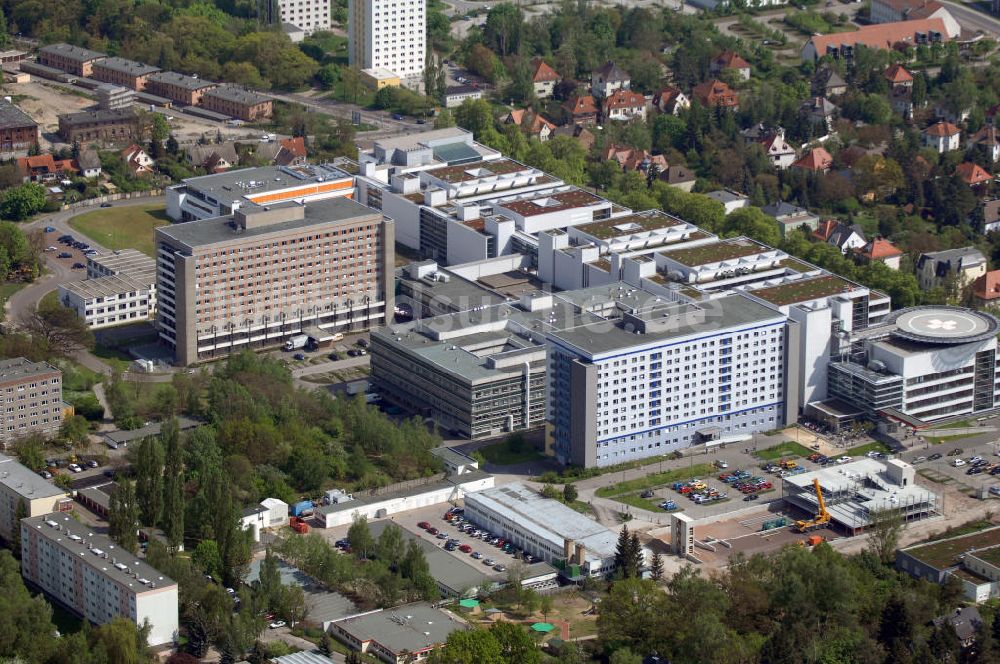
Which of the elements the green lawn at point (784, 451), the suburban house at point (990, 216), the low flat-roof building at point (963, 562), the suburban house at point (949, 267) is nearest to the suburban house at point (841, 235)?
the suburban house at point (949, 267)

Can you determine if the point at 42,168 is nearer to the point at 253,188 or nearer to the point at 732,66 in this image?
the point at 253,188

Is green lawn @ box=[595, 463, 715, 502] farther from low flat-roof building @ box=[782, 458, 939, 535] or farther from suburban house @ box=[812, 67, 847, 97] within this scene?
suburban house @ box=[812, 67, 847, 97]

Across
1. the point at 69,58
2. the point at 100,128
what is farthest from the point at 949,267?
the point at 69,58

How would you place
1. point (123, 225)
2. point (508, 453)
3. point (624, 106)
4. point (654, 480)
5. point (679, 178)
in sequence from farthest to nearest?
point (624, 106)
point (679, 178)
point (123, 225)
point (508, 453)
point (654, 480)

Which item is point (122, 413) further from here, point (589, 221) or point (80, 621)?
point (589, 221)

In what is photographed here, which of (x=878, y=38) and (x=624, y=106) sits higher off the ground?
(x=878, y=38)

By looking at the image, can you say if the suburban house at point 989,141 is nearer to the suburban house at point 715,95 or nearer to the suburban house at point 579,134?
the suburban house at point 715,95

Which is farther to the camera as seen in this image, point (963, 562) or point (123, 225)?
point (123, 225)

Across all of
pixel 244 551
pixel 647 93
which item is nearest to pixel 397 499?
pixel 244 551
